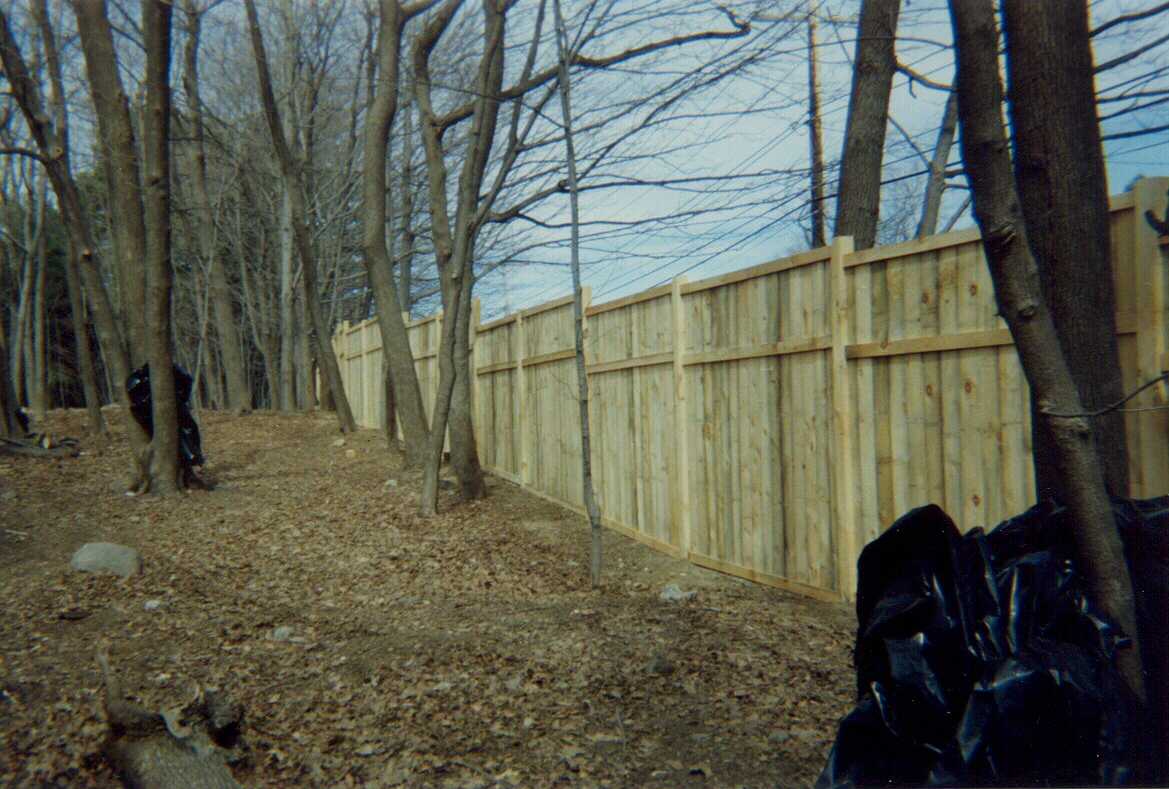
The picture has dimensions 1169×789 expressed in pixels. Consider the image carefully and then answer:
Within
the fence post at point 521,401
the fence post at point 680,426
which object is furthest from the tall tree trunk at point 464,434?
the fence post at point 680,426

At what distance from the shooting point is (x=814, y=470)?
17.1 ft

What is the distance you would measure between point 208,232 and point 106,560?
12566mm

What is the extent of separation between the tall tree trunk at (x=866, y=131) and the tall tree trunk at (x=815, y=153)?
1.30ft

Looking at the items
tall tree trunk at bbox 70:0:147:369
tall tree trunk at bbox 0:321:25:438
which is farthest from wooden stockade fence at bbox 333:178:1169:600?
tall tree trunk at bbox 0:321:25:438

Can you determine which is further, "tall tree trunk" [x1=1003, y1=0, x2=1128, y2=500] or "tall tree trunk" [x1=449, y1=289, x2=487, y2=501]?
"tall tree trunk" [x1=449, y1=289, x2=487, y2=501]

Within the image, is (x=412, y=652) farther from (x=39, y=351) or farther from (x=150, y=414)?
(x=39, y=351)

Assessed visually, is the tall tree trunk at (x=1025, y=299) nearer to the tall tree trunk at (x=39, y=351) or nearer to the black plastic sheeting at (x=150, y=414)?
the black plastic sheeting at (x=150, y=414)

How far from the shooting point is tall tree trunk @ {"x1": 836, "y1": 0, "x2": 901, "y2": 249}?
7305 mm

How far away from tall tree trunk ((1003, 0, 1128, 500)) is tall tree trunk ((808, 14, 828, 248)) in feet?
13.3

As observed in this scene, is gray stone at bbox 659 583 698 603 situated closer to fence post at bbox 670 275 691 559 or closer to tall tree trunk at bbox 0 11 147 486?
fence post at bbox 670 275 691 559

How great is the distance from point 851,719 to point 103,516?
280 inches

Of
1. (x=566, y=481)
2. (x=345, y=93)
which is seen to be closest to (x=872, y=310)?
(x=566, y=481)

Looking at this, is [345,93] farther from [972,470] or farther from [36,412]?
[972,470]

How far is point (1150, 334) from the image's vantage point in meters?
3.33
